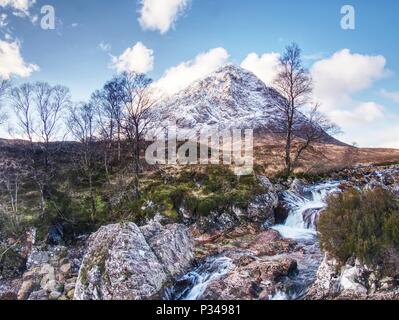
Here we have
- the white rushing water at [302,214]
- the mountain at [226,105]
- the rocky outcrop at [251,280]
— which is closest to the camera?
the rocky outcrop at [251,280]

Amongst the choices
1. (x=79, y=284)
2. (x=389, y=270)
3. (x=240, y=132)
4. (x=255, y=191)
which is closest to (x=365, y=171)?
(x=255, y=191)

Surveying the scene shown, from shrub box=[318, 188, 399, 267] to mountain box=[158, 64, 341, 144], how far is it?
7980 cm

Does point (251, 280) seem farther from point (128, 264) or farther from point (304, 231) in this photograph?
point (304, 231)

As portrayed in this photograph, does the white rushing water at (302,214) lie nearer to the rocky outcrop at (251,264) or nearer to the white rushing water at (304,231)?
the white rushing water at (304,231)

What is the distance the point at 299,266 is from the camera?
12148 mm

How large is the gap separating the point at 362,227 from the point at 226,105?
113113mm

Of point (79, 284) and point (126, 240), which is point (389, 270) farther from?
point (79, 284)

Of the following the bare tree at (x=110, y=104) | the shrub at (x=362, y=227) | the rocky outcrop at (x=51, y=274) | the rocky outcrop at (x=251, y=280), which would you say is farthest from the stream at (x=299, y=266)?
the bare tree at (x=110, y=104)

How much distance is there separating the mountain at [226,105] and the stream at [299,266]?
7274 centimetres

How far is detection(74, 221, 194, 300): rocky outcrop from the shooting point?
33.0 ft

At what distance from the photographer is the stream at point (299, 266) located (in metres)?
10.6

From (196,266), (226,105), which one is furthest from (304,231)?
(226,105)

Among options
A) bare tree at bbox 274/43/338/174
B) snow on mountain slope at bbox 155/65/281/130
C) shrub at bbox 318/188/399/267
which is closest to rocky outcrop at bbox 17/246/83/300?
shrub at bbox 318/188/399/267

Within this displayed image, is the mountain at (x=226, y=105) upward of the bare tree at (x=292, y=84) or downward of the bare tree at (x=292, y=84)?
upward
